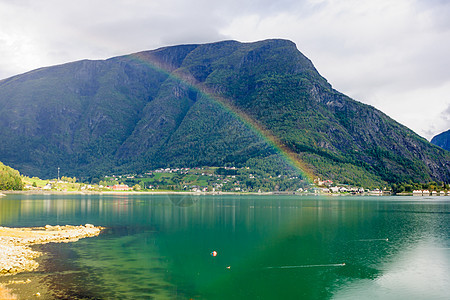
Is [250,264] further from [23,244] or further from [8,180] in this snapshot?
[8,180]

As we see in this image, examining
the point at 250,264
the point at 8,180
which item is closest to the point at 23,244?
the point at 250,264

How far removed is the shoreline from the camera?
1128 inches

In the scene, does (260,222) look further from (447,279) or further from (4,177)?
(4,177)

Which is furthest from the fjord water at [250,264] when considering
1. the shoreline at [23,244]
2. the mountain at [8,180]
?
the mountain at [8,180]

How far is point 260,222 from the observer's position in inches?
2645

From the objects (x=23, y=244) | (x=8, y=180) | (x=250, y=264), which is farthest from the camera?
(x=8, y=180)

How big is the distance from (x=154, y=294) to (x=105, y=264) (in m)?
9.31

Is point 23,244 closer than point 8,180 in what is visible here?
Yes

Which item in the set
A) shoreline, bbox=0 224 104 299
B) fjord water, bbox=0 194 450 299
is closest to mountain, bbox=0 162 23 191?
fjord water, bbox=0 194 450 299

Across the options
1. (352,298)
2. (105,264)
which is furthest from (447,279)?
(105,264)

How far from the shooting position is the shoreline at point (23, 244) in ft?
94.0

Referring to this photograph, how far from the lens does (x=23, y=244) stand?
40031 mm

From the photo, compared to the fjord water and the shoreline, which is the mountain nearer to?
the fjord water

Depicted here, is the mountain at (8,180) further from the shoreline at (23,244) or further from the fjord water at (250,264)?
the shoreline at (23,244)
